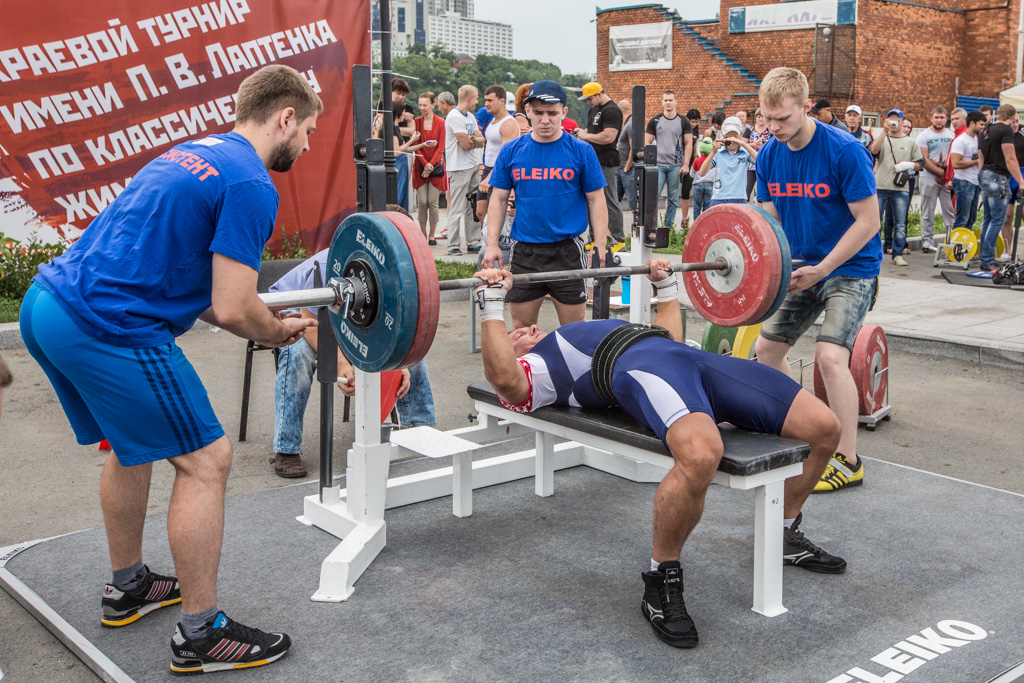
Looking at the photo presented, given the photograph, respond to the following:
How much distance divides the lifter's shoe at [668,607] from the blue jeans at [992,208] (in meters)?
7.20

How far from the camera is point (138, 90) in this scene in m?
6.64

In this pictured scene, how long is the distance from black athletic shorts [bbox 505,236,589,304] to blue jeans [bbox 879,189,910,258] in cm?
575

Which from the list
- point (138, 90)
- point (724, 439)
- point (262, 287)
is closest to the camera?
point (724, 439)

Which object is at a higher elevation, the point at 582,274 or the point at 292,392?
the point at 582,274

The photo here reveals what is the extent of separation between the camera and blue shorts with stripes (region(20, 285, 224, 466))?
83.3 inches

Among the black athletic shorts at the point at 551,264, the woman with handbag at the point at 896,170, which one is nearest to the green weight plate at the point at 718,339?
the black athletic shorts at the point at 551,264

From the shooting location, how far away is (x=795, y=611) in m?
2.54

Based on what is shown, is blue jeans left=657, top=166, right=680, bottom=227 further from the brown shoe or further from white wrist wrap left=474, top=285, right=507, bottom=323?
white wrist wrap left=474, top=285, right=507, bottom=323

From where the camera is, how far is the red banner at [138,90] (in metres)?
6.25

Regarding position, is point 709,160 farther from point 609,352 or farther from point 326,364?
point 326,364

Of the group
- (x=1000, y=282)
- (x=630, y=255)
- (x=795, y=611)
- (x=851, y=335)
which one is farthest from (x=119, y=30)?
(x=1000, y=282)

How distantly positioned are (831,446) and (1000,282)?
5.89 m

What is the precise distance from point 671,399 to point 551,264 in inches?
72.9

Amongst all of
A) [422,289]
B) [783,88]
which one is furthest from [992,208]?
[422,289]
